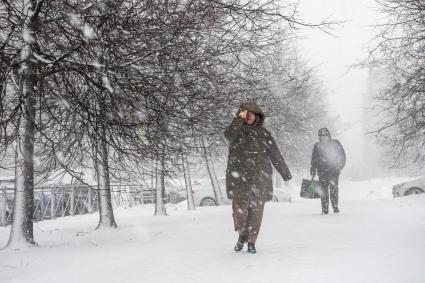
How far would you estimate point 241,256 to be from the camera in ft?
20.5

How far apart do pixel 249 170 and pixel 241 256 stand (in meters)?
1.07

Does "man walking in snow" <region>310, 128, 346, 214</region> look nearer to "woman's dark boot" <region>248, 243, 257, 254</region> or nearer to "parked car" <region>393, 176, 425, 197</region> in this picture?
"woman's dark boot" <region>248, 243, 257, 254</region>

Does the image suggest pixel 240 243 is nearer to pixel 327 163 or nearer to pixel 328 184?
pixel 328 184

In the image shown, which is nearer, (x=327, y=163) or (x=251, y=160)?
(x=251, y=160)

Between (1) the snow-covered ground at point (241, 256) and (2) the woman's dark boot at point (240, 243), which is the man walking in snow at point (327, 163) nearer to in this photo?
(1) the snow-covered ground at point (241, 256)

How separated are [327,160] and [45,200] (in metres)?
12.3

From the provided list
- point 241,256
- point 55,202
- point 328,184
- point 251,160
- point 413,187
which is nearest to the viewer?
point 241,256

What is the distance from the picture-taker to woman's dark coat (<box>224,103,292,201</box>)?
21.1 feet

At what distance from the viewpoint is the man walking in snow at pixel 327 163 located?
1163 cm

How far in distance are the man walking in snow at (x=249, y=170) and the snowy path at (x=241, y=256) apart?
1.37 feet

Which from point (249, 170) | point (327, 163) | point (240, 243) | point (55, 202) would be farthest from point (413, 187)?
point (249, 170)

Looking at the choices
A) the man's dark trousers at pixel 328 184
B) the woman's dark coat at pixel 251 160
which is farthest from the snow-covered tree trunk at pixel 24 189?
the man's dark trousers at pixel 328 184

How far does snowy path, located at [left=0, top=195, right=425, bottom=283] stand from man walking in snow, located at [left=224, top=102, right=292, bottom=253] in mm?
418

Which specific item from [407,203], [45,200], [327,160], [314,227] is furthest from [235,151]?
[45,200]
